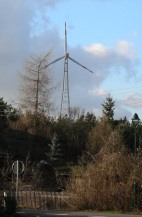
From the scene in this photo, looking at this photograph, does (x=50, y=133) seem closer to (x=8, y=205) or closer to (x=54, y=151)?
(x=54, y=151)

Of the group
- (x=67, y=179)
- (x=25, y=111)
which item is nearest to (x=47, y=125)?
(x=25, y=111)

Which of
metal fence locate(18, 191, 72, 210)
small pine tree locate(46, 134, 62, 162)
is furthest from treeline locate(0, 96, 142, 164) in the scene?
metal fence locate(18, 191, 72, 210)

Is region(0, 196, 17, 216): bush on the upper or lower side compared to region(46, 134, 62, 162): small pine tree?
lower

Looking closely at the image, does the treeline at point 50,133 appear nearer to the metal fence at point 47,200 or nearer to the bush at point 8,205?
the metal fence at point 47,200

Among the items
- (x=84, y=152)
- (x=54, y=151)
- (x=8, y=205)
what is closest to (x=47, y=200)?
(x=8, y=205)

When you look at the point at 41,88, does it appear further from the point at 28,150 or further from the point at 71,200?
the point at 71,200

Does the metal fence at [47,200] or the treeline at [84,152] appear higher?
the treeline at [84,152]

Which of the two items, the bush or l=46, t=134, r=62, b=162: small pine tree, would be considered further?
l=46, t=134, r=62, b=162: small pine tree

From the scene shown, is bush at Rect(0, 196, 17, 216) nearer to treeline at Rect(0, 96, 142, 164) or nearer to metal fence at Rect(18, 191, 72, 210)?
metal fence at Rect(18, 191, 72, 210)

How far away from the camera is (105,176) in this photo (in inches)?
1172

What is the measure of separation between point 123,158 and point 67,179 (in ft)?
13.6

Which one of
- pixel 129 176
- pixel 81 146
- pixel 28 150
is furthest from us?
pixel 81 146

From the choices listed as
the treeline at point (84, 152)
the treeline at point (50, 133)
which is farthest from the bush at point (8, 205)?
the treeline at point (50, 133)

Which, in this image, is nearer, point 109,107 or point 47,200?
point 47,200
